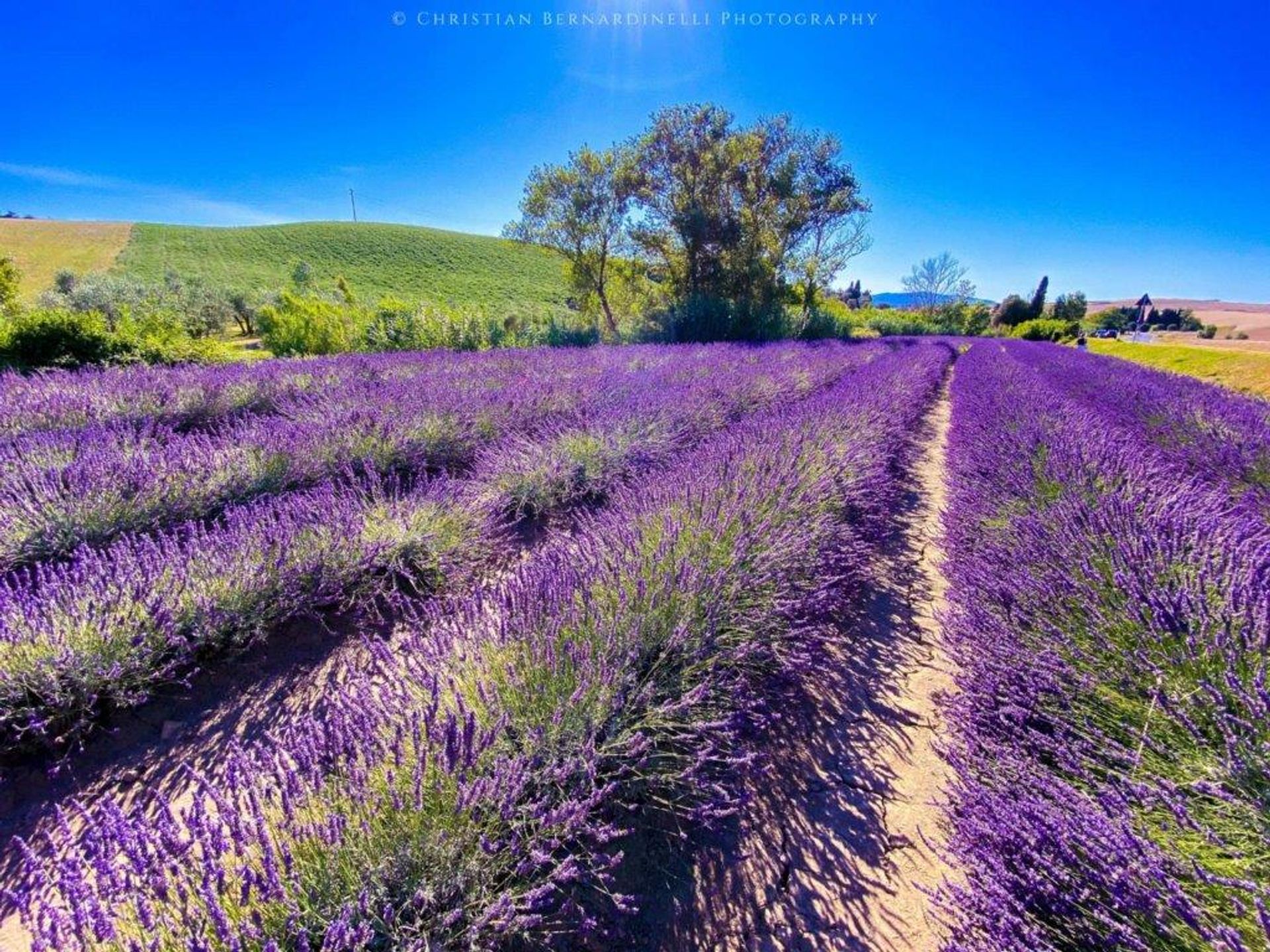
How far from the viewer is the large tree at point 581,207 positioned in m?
17.0

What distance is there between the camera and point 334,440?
3.96 meters

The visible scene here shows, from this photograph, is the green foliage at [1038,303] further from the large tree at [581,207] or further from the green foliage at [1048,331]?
the large tree at [581,207]

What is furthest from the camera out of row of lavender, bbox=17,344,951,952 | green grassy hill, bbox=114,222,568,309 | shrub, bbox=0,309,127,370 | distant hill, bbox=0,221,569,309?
green grassy hill, bbox=114,222,568,309

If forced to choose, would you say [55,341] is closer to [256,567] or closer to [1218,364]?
[256,567]

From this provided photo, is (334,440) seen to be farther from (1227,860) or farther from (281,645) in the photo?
(1227,860)

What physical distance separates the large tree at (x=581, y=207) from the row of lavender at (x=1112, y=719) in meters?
15.6

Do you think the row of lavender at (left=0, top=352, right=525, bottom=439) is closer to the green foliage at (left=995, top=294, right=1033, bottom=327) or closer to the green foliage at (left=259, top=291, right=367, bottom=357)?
the green foliage at (left=259, top=291, right=367, bottom=357)

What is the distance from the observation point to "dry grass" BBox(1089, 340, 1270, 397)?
1109 centimetres

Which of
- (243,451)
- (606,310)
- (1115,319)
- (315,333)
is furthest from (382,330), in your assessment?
(1115,319)

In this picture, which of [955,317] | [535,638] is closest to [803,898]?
[535,638]

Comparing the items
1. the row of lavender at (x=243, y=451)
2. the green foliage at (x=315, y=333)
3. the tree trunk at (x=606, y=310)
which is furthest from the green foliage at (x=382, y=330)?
the row of lavender at (x=243, y=451)

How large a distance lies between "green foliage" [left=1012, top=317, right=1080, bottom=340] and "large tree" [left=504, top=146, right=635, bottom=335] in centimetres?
3324

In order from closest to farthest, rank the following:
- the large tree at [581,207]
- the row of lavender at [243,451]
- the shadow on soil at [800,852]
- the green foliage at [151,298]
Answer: the shadow on soil at [800,852], the row of lavender at [243,451], the large tree at [581,207], the green foliage at [151,298]

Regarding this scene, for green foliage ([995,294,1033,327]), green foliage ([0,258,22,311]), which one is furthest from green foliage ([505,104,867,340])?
green foliage ([995,294,1033,327])
